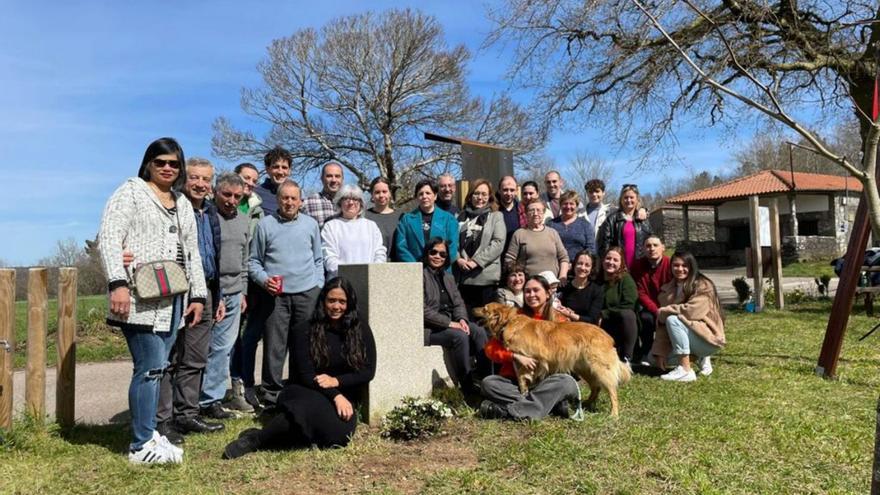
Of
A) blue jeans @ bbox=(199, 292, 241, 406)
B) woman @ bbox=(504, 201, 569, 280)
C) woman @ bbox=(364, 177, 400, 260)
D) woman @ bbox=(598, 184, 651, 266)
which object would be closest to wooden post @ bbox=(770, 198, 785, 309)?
woman @ bbox=(598, 184, 651, 266)

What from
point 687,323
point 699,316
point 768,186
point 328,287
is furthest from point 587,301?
point 768,186

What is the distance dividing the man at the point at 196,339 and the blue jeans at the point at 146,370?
0.51m

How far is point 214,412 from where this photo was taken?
17.3 feet

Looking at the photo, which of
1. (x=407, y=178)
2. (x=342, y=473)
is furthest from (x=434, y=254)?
(x=407, y=178)

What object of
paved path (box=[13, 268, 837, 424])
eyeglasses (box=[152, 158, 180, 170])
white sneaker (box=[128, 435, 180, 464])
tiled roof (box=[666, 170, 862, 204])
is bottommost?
Answer: paved path (box=[13, 268, 837, 424])

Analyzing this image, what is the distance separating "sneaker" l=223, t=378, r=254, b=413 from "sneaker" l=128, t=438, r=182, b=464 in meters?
1.35

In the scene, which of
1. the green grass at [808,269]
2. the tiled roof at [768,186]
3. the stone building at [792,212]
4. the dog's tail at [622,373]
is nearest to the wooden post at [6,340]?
the dog's tail at [622,373]

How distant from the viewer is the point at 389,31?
87.9 feet

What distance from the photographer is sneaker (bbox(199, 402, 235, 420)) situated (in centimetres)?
526

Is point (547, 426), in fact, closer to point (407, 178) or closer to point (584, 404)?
point (584, 404)

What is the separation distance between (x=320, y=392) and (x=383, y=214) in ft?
8.10

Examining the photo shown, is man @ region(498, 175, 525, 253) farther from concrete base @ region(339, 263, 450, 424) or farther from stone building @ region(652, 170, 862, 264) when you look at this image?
stone building @ region(652, 170, 862, 264)

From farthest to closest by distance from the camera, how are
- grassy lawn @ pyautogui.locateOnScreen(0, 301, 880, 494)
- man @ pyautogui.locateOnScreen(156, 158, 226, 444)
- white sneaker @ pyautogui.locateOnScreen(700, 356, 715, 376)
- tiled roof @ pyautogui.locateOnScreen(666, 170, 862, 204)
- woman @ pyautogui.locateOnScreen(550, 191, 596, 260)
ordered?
tiled roof @ pyautogui.locateOnScreen(666, 170, 862, 204), woman @ pyautogui.locateOnScreen(550, 191, 596, 260), white sneaker @ pyautogui.locateOnScreen(700, 356, 715, 376), man @ pyautogui.locateOnScreen(156, 158, 226, 444), grassy lawn @ pyautogui.locateOnScreen(0, 301, 880, 494)

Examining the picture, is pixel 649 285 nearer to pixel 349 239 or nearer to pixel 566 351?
pixel 566 351
